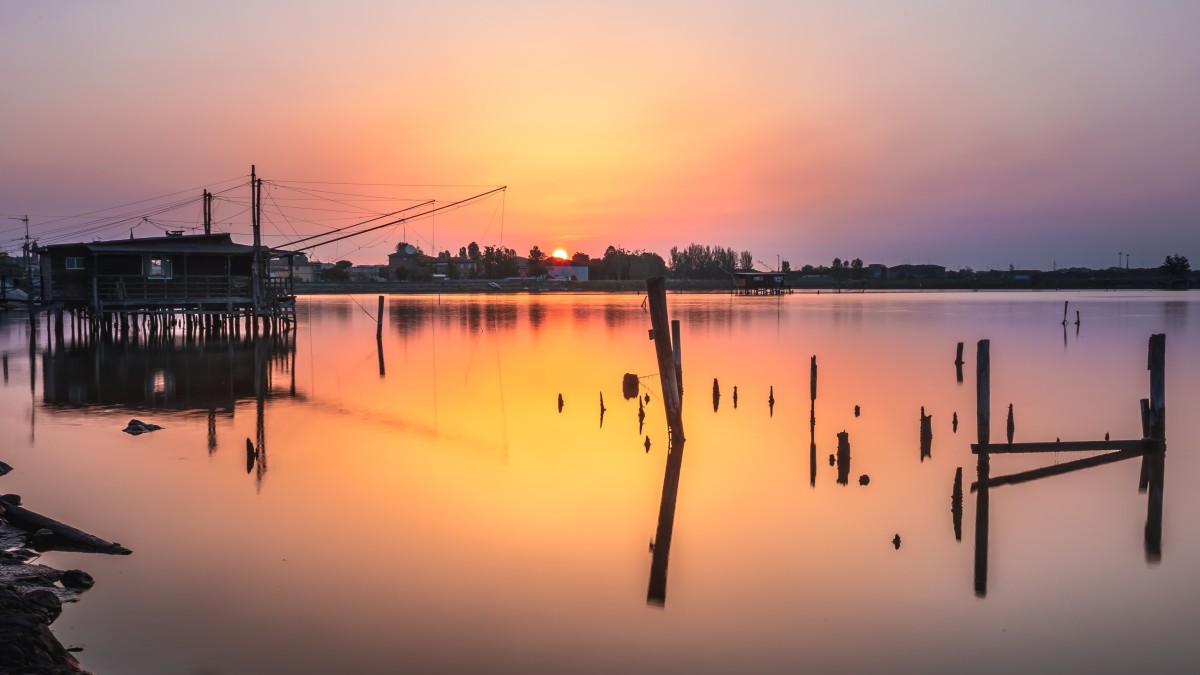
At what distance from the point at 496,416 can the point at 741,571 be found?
14.6 metres

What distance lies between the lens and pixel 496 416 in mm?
25891

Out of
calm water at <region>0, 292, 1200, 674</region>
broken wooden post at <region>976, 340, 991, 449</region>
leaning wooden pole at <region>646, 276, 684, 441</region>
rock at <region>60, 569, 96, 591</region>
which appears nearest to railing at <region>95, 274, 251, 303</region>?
calm water at <region>0, 292, 1200, 674</region>

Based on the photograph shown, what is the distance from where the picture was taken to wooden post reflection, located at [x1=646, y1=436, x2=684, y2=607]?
1140 cm

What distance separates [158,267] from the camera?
167ft

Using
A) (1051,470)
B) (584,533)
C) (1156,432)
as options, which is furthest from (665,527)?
(1156,432)

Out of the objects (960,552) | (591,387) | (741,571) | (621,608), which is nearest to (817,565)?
(741,571)

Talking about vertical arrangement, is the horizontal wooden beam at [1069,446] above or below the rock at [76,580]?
above

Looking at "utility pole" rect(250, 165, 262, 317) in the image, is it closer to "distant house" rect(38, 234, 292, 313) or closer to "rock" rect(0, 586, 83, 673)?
"distant house" rect(38, 234, 292, 313)

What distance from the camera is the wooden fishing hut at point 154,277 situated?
49719 mm

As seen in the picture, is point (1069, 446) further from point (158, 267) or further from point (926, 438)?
point (158, 267)

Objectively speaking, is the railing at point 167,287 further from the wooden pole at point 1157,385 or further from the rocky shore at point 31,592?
the wooden pole at point 1157,385

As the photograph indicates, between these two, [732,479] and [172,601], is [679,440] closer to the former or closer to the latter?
[732,479]

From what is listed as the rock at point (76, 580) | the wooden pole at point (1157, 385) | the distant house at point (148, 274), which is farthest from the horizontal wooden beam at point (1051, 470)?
the distant house at point (148, 274)

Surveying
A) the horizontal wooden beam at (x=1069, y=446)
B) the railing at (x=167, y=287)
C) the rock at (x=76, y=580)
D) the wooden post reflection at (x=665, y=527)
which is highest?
the railing at (x=167, y=287)
